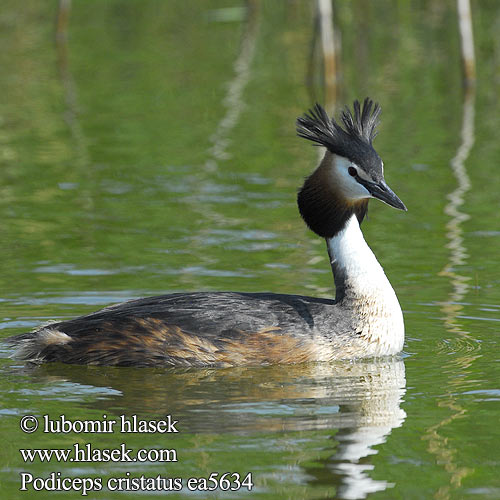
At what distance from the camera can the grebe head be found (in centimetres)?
994

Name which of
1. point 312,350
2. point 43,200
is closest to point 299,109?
point 43,200

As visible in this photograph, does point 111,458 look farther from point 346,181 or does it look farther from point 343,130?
point 343,130

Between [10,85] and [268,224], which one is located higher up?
[10,85]

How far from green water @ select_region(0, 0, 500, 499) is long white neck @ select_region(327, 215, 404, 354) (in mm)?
277

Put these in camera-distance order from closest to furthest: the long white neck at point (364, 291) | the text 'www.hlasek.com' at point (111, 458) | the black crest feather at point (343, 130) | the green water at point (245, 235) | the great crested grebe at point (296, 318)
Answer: the text 'www.hlasek.com' at point (111, 458) < the green water at point (245, 235) < the great crested grebe at point (296, 318) < the long white neck at point (364, 291) < the black crest feather at point (343, 130)

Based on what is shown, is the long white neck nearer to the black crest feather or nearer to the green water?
the green water

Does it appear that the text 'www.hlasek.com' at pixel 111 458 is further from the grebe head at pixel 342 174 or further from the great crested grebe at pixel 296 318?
the grebe head at pixel 342 174

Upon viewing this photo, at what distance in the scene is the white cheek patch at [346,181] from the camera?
1001 centimetres

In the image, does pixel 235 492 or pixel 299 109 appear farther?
pixel 299 109

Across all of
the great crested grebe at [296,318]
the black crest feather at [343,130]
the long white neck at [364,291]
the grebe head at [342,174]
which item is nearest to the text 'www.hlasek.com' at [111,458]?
the great crested grebe at [296,318]

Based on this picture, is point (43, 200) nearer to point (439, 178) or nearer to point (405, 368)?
point (439, 178)

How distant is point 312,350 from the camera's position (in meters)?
9.67

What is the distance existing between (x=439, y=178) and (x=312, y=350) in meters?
7.32

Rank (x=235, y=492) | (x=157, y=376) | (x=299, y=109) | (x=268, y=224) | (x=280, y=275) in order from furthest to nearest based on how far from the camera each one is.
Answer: (x=299, y=109)
(x=268, y=224)
(x=280, y=275)
(x=157, y=376)
(x=235, y=492)
